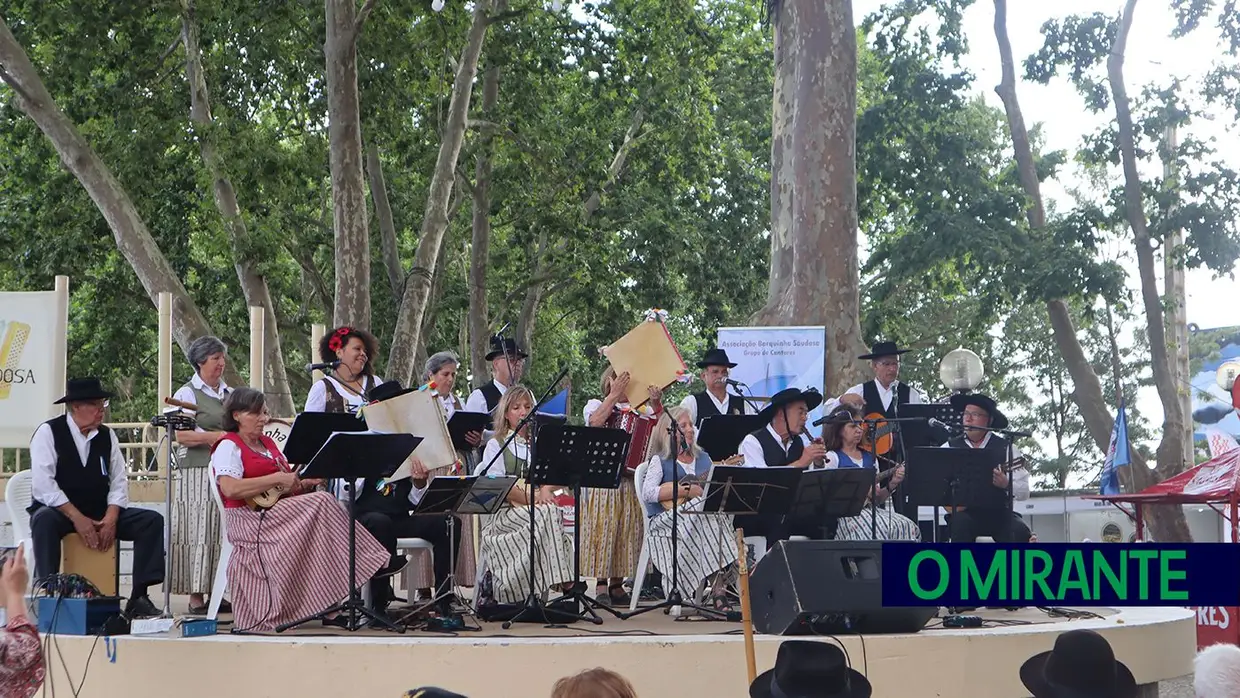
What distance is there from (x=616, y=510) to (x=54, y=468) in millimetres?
3384

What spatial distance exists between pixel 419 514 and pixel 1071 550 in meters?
5.46

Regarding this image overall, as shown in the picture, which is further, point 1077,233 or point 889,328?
point 889,328

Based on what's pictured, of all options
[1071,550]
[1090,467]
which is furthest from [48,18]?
[1090,467]

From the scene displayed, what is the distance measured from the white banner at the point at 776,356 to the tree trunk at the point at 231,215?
7.53 m

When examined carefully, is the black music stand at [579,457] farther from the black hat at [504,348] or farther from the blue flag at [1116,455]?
the blue flag at [1116,455]

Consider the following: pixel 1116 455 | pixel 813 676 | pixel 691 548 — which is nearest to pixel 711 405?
pixel 691 548

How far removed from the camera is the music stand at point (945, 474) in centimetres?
862

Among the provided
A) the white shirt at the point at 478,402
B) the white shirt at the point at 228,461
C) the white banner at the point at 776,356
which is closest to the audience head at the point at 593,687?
the white shirt at the point at 228,461

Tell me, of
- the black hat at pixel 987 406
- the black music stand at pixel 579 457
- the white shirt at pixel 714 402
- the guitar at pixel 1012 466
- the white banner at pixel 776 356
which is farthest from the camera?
the white banner at pixel 776 356

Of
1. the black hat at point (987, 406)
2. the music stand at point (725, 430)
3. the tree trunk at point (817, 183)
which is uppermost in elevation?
the tree trunk at point (817, 183)

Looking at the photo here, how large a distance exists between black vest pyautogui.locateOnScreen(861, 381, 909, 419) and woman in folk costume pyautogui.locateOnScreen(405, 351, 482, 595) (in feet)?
9.95

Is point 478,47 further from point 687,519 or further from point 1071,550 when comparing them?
point 1071,550

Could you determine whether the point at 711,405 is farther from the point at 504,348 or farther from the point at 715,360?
the point at 504,348

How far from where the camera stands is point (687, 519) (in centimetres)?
878
